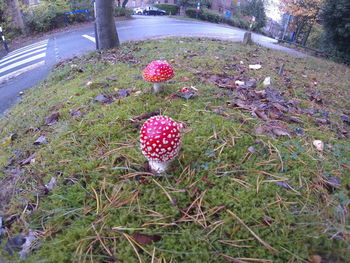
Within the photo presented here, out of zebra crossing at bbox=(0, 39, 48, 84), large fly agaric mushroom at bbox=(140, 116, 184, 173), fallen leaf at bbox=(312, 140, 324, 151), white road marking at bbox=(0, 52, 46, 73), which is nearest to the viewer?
large fly agaric mushroom at bbox=(140, 116, 184, 173)

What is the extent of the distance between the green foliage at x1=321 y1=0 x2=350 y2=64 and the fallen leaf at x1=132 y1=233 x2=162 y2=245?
1207 centimetres

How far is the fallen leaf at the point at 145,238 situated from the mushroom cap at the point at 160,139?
54 cm

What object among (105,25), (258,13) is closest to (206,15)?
(258,13)

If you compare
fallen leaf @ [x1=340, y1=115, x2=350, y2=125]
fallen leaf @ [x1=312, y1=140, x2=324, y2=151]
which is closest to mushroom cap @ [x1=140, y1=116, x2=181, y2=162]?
fallen leaf @ [x1=312, y1=140, x2=324, y2=151]

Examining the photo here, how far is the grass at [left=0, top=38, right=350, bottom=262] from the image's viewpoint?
54.1 inches

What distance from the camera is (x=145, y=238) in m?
1.44

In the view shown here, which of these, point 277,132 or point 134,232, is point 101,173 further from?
point 277,132

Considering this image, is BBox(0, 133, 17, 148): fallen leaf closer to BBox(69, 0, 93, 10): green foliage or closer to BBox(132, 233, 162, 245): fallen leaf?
BBox(132, 233, 162, 245): fallen leaf

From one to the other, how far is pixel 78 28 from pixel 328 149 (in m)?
17.8

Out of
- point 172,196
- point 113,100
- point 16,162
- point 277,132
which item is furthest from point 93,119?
point 277,132

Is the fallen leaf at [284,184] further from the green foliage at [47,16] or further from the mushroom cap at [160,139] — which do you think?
the green foliage at [47,16]

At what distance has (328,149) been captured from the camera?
217cm

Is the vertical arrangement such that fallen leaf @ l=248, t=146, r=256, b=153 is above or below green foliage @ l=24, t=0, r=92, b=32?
above

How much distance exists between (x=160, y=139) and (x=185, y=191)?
45 centimetres
